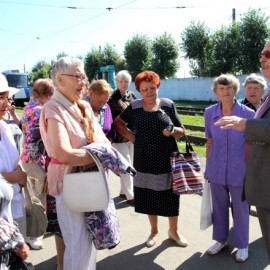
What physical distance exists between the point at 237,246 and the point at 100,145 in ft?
6.32

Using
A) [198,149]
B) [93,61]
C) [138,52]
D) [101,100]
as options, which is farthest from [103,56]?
[101,100]

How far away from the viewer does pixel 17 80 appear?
3130cm

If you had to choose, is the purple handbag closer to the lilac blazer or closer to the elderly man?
the elderly man

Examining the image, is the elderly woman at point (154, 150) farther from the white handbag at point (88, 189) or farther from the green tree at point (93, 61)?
the green tree at point (93, 61)

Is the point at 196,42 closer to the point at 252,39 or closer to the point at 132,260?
the point at 252,39

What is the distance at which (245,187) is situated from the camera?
2.63 m

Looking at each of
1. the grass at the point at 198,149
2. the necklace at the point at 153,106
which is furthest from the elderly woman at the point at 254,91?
the grass at the point at 198,149

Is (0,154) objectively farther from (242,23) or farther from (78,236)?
(242,23)

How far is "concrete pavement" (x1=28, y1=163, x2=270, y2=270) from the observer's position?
3.51 m

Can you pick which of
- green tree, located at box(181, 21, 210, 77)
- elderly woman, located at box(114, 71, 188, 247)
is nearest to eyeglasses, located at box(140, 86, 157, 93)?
elderly woman, located at box(114, 71, 188, 247)

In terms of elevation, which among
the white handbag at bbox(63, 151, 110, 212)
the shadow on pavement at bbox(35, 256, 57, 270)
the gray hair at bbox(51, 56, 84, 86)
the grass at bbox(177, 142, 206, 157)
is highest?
the gray hair at bbox(51, 56, 84, 86)

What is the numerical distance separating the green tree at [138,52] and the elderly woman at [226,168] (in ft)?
140

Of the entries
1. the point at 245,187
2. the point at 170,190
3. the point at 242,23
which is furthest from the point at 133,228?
the point at 242,23

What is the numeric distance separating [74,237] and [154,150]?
1.49m
